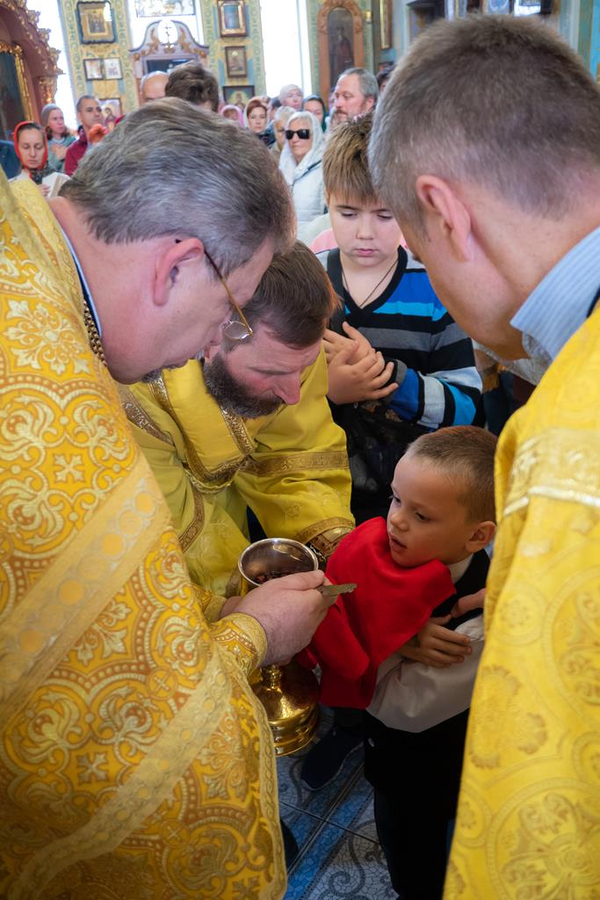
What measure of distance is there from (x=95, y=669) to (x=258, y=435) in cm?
129

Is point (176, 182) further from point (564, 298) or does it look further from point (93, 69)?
point (93, 69)

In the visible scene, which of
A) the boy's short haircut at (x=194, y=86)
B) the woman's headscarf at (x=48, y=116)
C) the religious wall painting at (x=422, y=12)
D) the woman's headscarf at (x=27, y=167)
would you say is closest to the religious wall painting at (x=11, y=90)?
the woman's headscarf at (x=48, y=116)

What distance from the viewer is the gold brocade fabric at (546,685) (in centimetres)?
73

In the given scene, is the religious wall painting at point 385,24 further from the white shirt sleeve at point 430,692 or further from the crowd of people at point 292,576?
the white shirt sleeve at point 430,692

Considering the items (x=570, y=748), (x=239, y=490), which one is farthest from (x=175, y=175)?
(x=239, y=490)

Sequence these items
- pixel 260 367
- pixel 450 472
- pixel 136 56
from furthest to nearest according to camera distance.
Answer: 1. pixel 136 56
2. pixel 260 367
3. pixel 450 472

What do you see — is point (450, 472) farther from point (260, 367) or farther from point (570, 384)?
point (570, 384)

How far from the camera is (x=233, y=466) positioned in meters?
2.00

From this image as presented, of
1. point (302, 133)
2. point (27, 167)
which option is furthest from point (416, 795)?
point (27, 167)

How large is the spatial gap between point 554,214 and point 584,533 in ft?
1.46

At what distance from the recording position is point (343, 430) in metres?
2.23

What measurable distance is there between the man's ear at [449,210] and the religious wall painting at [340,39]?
1964 cm

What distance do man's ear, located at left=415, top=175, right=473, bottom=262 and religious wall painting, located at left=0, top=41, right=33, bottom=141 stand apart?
16.0 meters

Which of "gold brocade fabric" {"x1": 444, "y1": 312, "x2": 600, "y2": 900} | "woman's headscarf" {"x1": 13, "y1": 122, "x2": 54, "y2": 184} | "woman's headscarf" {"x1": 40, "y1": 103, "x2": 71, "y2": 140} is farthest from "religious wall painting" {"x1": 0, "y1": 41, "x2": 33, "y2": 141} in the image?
"gold brocade fabric" {"x1": 444, "y1": 312, "x2": 600, "y2": 900}
